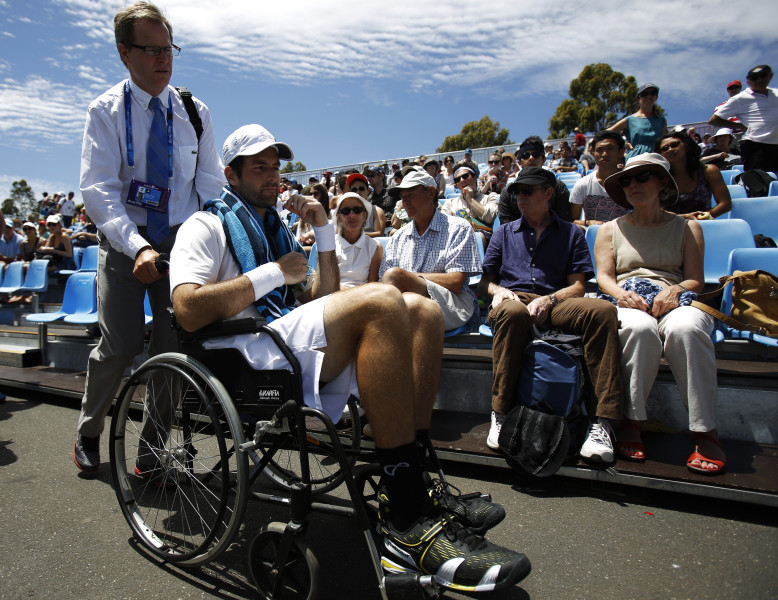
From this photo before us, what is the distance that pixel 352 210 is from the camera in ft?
14.5

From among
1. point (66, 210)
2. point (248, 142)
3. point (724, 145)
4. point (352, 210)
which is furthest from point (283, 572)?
point (66, 210)

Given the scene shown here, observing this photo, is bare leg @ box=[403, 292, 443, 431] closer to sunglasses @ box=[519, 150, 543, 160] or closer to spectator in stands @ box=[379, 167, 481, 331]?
spectator in stands @ box=[379, 167, 481, 331]

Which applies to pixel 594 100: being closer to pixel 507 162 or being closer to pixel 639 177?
pixel 507 162

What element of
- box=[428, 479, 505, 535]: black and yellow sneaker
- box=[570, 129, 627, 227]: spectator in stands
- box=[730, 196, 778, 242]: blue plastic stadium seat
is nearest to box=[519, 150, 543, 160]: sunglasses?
box=[570, 129, 627, 227]: spectator in stands

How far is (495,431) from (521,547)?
2.62 ft

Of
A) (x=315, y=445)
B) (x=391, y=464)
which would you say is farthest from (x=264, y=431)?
(x=391, y=464)

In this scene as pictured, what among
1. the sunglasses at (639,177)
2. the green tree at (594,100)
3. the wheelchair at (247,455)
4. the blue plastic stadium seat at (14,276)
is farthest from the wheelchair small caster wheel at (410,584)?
the green tree at (594,100)

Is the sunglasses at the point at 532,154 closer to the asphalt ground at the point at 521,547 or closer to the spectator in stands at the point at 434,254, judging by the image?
the spectator in stands at the point at 434,254

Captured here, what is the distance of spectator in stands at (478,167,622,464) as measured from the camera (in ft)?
8.81

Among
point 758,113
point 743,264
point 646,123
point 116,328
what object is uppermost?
point 758,113

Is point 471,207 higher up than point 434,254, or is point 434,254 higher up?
point 471,207

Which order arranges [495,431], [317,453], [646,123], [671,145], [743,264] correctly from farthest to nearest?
1. [646,123]
2. [671,145]
3. [743,264]
4. [495,431]
5. [317,453]

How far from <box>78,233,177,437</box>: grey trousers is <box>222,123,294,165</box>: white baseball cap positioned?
83 cm

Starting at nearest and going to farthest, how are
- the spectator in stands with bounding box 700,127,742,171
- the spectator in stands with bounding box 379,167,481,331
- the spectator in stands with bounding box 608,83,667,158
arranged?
the spectator in stands with bounding box 379,167,481,331, the spectator in stands with bounding box 608,83,667,158, the spectator in stands with bounding box 700,127,742,171
